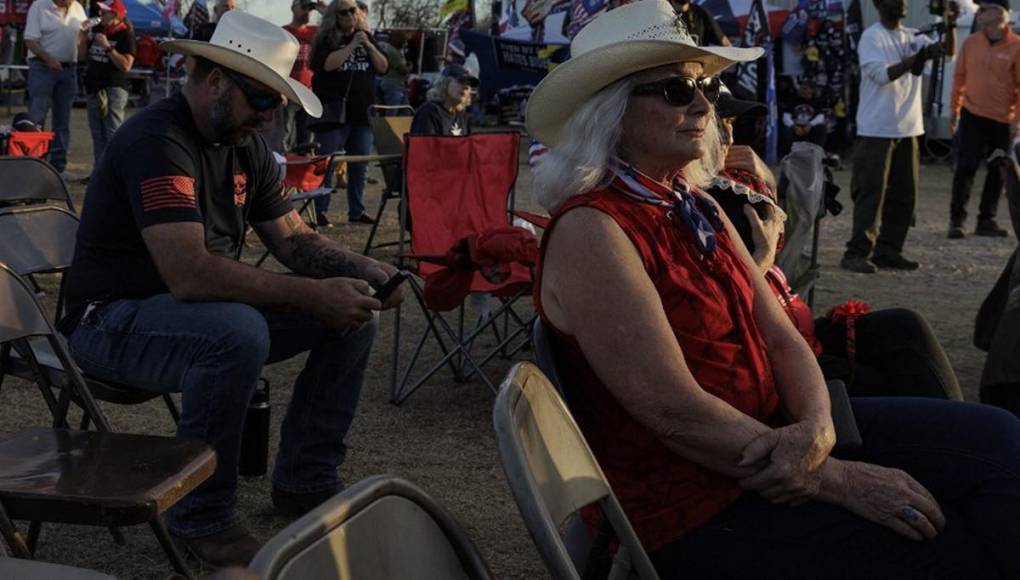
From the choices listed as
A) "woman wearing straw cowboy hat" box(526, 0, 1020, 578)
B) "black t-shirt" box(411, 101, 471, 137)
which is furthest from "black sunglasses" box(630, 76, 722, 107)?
"black t-shirt" box(411, 101, 471, 137)

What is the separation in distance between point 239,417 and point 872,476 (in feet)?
5.72

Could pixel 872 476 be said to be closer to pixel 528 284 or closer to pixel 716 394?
pixel 716 394

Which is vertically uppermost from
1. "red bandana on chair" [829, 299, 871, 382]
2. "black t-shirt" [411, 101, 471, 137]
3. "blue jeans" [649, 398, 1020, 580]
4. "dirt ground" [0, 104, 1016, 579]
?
"blue jeans" [649, 398, 1020, 580]

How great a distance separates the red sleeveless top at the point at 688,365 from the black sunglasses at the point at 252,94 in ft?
4.58

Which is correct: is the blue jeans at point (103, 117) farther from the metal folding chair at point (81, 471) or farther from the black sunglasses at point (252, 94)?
the metal folding chair at point (81, 471)

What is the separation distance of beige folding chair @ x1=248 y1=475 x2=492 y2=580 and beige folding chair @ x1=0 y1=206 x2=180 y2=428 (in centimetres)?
205

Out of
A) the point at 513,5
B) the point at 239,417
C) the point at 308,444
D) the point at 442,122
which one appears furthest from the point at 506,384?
the point at 513,5

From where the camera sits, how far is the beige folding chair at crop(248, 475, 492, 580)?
1456mm

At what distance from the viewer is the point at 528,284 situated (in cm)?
526

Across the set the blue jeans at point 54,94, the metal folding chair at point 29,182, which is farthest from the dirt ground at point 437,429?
the blue jeans at point 54,94

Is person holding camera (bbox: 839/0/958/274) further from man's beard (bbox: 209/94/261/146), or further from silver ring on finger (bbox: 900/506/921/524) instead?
silver ring on finger (bbox: 900/506/921/524)

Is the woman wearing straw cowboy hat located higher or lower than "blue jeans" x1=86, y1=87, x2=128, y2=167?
higher

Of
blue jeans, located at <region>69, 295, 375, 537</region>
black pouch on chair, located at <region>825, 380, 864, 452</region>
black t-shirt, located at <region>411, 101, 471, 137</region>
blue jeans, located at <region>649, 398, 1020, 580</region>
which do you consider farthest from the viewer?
black t-shirt, located at <region>411, 101, 471, 137</region>

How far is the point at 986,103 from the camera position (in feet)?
34.5
